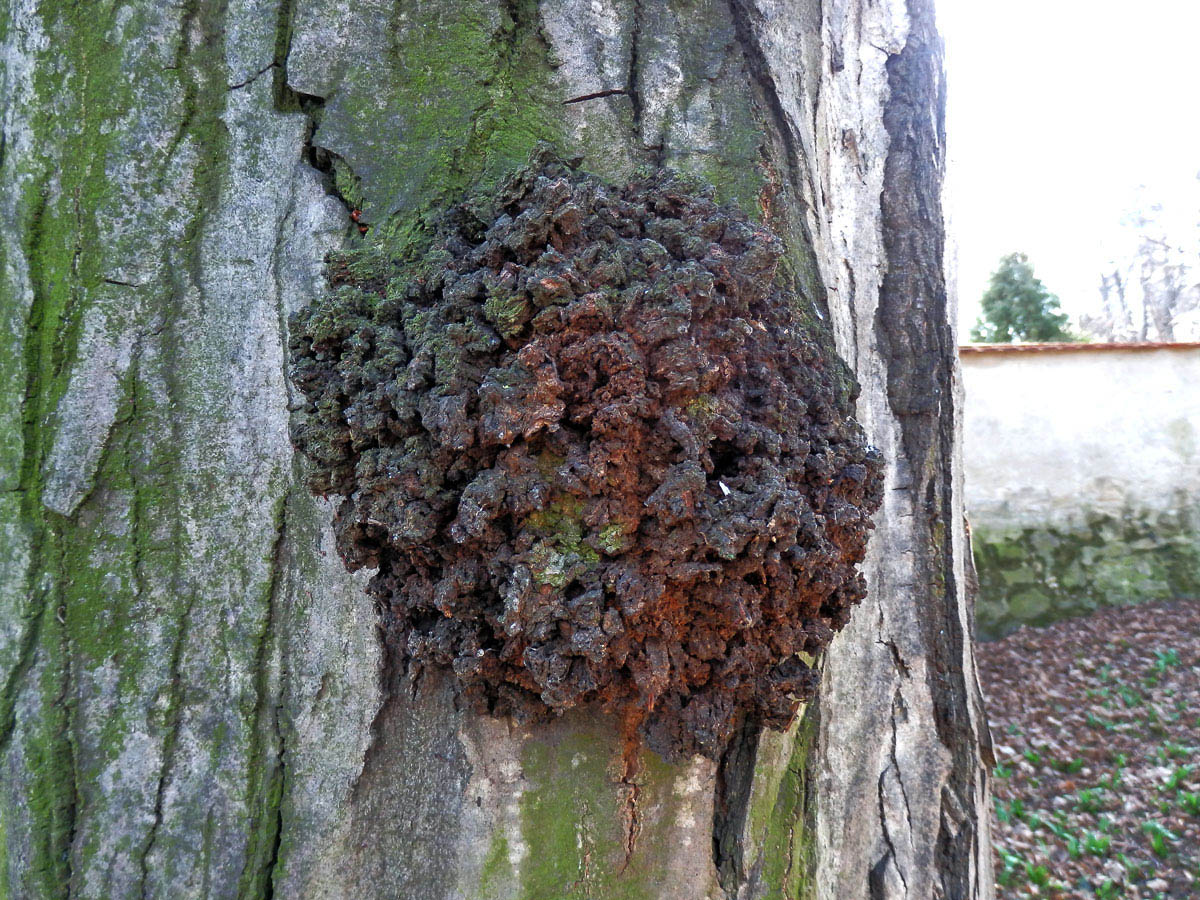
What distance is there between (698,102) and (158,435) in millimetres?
796

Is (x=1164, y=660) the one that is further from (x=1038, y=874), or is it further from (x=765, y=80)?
(x=765, y=80)

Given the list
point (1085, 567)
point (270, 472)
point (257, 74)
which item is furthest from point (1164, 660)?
point (257, 74)

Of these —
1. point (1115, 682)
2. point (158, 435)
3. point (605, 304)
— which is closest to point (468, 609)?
point (605, 304)

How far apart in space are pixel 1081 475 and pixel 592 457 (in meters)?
8.78

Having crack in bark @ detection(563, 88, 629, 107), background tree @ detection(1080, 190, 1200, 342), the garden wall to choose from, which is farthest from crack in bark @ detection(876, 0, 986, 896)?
background tree @ detection(1080, 190, 1200, 342)

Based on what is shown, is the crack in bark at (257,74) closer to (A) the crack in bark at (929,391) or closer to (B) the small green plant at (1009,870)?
(A) the crack in bark at (929,391)

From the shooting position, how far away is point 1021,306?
1274 centimetres

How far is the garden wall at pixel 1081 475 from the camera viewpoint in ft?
26.2

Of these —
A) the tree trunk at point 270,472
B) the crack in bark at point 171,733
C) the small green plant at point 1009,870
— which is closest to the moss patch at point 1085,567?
the small green plant at point 1009,870

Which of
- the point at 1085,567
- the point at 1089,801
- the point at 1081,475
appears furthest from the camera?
the point at 1081,475

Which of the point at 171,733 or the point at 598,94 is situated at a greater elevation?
the point at 598,94

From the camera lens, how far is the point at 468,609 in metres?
0.87

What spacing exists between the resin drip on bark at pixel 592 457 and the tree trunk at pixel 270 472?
95mm

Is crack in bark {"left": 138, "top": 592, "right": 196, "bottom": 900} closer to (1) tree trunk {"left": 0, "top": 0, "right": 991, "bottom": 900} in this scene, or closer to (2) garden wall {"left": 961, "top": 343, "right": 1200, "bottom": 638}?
(1) tree trunk {"left": 0, "top": 0, "right": 991, "bottom": 900}
